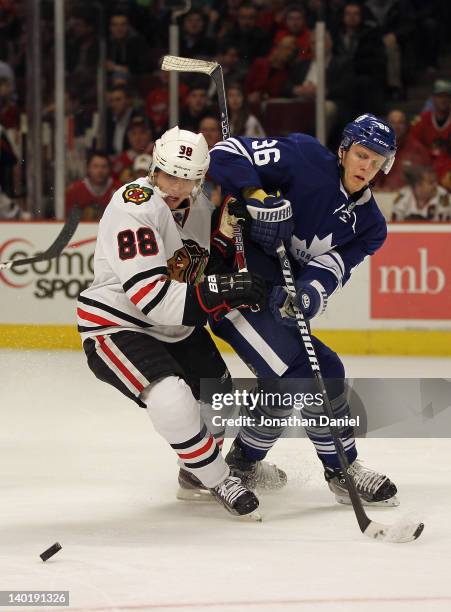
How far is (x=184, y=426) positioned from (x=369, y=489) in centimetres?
62

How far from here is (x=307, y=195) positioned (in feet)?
12.1

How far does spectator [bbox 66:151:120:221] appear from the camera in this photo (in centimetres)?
661

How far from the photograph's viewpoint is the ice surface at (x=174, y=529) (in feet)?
9.09

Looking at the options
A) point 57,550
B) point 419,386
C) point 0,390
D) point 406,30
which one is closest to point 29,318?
point 0,390

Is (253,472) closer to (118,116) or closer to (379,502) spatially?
(379,502)

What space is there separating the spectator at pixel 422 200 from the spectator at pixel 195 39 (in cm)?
150

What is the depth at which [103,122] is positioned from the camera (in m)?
7.14

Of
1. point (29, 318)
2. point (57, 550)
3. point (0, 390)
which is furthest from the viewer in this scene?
point (29, 318)

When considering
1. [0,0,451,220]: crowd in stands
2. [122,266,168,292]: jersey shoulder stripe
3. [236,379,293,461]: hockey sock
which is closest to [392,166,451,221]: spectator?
[0,0,451,220]: crowd in stands

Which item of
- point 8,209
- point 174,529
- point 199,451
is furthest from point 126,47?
point 174,529

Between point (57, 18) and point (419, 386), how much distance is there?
2.66 m

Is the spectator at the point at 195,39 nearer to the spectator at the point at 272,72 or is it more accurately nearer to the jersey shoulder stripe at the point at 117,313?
the spectator at the point at 272,72

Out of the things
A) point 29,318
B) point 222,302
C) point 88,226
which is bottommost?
point 29,318

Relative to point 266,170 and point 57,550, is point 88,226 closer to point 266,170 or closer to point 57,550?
point 266,170
